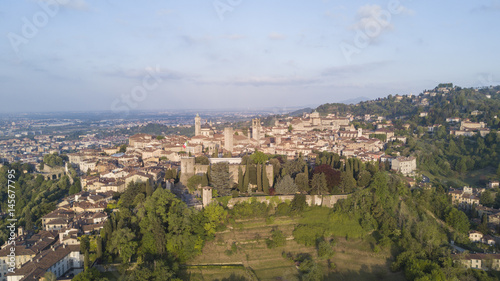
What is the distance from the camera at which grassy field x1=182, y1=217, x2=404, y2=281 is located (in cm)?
1778

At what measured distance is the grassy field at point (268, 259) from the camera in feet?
58.3

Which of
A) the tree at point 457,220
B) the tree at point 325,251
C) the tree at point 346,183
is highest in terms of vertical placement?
→ the tree at point 346,183

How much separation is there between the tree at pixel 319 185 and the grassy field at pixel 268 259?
3653 mm

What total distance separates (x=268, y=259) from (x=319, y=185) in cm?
683

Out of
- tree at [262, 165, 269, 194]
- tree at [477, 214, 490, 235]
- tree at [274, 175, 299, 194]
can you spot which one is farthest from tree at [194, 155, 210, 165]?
tree at [477, 214, 490, 235]

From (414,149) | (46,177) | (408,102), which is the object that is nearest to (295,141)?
(414,149)

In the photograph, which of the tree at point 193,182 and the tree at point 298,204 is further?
the tree at point 193,182

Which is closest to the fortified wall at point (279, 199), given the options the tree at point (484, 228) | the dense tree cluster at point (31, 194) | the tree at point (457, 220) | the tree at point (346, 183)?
the tree at point (346, 183)

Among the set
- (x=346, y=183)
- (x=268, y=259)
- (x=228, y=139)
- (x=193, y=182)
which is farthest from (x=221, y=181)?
(x=228, y=139)

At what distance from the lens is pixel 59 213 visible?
24.2 meters

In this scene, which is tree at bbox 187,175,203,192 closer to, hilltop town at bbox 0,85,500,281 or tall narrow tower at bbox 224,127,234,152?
hilltop town at bbox 0,85,500,281

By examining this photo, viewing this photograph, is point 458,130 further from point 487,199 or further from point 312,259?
point 312,259

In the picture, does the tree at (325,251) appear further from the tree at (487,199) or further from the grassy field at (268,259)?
the tree at (487,199)

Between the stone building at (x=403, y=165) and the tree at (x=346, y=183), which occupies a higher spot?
the tree at (x=346, y=183)
